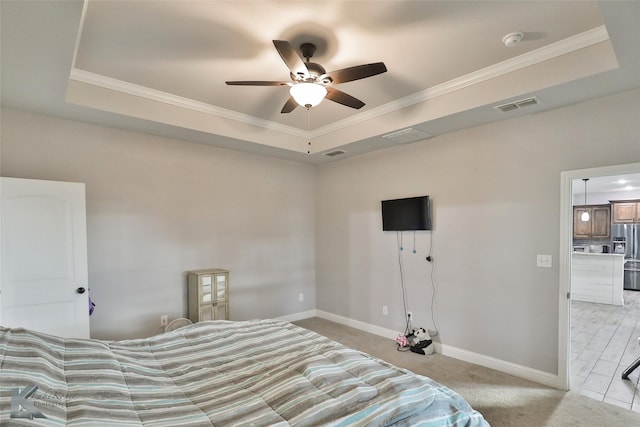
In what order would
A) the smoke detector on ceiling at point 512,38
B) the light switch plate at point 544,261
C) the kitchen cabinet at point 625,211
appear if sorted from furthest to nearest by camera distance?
1. the kitchen cabinet at point 625,211
2. the light switch plate at point 544,261
3. the smoke detector on ceiling at point 512,38

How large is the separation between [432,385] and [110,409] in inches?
55.6

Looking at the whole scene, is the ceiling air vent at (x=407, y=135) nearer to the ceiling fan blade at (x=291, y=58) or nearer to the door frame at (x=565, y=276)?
the door frame at (x=565, y=276)

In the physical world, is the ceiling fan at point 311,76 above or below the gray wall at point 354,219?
above

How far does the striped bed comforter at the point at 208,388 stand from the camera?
1.21 metres

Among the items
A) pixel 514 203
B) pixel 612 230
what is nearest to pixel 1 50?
pixel 514 203

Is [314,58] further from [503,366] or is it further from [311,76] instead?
[503,366]

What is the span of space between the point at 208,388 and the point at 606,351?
459cm

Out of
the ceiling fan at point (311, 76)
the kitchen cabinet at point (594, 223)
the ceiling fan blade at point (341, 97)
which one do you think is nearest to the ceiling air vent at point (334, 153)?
the ceiling fan blade at point (341, 97)

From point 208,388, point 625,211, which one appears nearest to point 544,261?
point 208,388

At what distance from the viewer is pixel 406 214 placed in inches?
161

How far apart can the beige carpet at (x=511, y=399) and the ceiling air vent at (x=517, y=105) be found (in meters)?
2.57

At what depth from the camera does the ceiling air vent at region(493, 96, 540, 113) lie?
2.81 meters

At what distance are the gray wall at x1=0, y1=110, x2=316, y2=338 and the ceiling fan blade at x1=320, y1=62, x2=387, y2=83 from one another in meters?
2.52

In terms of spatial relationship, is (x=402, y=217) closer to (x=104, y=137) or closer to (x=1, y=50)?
(x=104, y=137)
